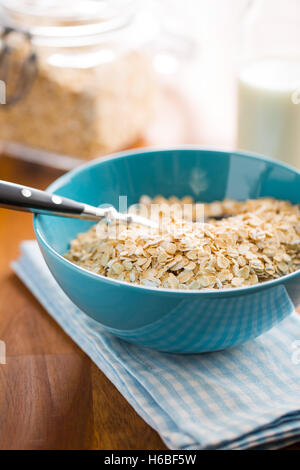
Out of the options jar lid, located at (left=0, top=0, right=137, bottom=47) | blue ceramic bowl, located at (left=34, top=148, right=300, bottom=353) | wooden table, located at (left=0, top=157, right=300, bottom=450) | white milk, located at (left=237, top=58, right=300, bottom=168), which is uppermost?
jar lid, located at (left=0, top=0, right=137, bottom=47)

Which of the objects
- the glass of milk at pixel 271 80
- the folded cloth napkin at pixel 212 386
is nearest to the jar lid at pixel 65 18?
the glass of milk at pixel 271 80

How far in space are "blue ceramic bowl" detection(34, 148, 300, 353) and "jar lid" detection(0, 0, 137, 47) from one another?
283 millimetres

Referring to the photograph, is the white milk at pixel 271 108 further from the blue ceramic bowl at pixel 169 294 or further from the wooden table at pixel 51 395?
the wooden table at pixel 51 395

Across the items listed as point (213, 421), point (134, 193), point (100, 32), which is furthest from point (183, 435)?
point (100, 32)

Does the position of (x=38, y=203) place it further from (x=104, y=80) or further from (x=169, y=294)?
(x=104, y=80)

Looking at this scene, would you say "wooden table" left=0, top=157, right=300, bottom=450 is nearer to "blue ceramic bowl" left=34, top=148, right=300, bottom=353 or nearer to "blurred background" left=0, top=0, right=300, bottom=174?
"blue ceramic bowl" left=34, top=148, right=300, bottom=353

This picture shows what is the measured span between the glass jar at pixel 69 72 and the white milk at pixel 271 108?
236mm

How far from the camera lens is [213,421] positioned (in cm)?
59

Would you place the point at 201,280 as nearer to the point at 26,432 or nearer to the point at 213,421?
the point at 213,421

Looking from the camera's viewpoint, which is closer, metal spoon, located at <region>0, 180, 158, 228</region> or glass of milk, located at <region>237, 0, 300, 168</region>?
metal spoon, located at <region>0, 180, 158, 228</region>

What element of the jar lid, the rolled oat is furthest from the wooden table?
the jar lid

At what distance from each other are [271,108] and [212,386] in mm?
610

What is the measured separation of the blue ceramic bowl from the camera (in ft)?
1.90

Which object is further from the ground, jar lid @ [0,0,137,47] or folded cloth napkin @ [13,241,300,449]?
jar lid @ [0,0,137,47]
